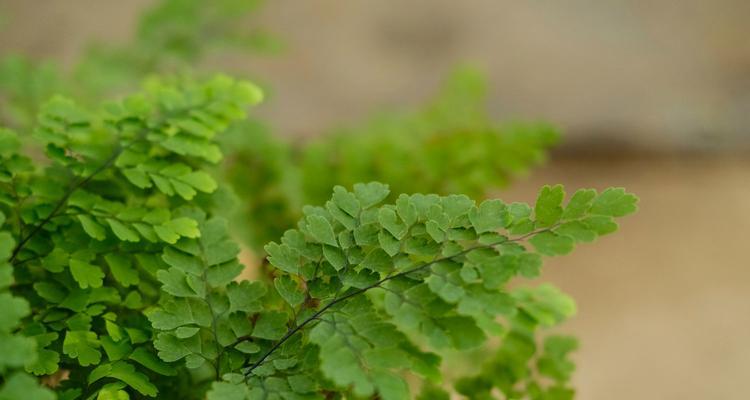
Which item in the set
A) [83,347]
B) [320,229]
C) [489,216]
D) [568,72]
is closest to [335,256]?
[320,229]

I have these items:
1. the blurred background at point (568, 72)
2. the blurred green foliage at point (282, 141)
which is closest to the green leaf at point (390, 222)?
the blurred green foliage at point (282, 141)

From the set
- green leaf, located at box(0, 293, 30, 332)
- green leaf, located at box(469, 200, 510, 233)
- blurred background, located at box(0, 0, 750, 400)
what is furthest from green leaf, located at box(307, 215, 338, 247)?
blurred background, located at box(0, 0, 750, 400)

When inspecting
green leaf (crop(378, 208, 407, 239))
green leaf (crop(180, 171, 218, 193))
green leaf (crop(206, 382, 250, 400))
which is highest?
green leaf (crop(180, 171, 218, 193))

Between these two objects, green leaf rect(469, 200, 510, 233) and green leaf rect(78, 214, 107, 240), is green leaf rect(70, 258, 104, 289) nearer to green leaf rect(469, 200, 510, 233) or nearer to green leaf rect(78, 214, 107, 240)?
green leaf rect(78, 214, 107, 240)

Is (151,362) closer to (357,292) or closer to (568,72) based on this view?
(357,292)

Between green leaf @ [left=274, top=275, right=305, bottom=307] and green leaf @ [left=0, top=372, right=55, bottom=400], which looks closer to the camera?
green leaf @ [left=0, top=372, right=55, bottom=400]

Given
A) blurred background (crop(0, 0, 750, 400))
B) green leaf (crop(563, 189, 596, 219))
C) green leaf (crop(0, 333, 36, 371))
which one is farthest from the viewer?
blurred background (crop(0, 0, 750, 400))

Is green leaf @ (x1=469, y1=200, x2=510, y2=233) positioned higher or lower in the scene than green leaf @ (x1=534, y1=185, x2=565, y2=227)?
lower

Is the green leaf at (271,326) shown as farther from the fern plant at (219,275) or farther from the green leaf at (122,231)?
the green leaf at (122,231)
